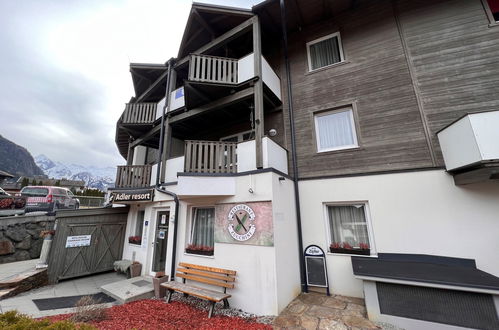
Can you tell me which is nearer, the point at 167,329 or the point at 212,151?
the point at 167,329

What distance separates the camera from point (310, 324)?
374cm

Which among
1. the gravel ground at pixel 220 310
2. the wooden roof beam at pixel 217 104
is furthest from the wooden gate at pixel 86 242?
the wooden roof beam at pixel 217 104

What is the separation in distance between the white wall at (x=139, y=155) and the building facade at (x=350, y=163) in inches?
173

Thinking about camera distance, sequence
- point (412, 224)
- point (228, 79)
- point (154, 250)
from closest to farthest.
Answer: point (412, 224), point (228, 79), point (154, 250)

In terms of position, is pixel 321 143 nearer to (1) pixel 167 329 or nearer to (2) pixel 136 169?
(1) pixel 167 329

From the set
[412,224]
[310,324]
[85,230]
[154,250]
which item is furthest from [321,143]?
[85,230]

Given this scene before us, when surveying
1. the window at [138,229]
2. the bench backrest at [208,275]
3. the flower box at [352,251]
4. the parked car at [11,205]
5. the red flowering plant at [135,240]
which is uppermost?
the parked car at [11,205]

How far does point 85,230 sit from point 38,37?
367 inches

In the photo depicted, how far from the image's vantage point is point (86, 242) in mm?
7547

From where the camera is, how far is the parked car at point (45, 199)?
1120 centimetres

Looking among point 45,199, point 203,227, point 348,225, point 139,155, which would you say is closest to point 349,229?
point 348,225

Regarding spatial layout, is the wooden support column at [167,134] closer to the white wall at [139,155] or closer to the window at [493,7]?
the white wall at [139,155]

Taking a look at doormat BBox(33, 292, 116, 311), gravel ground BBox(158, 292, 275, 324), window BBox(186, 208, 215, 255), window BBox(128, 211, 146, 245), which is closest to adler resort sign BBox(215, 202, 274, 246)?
window BBox(186, 208, 215, 255)

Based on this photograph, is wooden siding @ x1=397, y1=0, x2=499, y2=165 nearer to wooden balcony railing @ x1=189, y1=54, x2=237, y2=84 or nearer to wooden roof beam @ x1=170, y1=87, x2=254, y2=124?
wooden roof beam @ x1=170, y1=87, x2=254, y2=124
